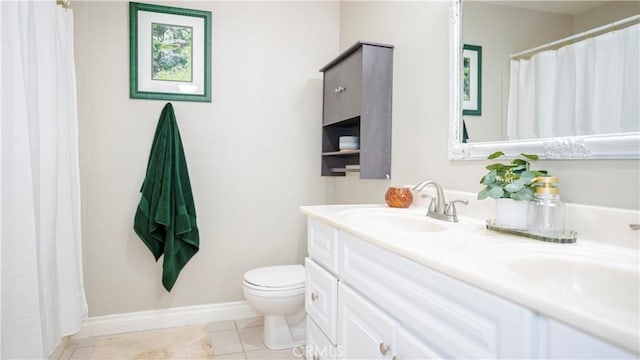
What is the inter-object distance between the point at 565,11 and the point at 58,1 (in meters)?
2.23

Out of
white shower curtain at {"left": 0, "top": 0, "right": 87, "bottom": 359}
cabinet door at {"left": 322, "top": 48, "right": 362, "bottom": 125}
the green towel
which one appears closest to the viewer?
white shower curtain at {"left": 0, "top": 0, "right": 87, "bottom": 359}

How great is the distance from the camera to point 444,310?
0.78 meters

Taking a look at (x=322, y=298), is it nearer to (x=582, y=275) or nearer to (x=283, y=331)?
(x=283, y=331)

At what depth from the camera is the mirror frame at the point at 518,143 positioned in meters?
0.93

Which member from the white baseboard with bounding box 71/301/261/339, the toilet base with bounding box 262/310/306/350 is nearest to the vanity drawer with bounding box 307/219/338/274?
the toilet base with bounding box 262/310/306/350

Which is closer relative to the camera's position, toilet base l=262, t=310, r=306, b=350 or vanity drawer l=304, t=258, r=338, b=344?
vanity drawer l=304, t=258, r=338, b=344

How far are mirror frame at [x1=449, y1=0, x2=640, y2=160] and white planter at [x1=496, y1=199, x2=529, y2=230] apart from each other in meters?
0.18

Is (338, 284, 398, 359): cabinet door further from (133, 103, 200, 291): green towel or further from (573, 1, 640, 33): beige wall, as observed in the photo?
(133, 103, 200, 291): green towel

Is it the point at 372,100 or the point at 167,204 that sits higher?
the point at 372,100

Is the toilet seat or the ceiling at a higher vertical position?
the ceiling

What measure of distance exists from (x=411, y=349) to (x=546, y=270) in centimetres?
36

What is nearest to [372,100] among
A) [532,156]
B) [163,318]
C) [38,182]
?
[532,156]

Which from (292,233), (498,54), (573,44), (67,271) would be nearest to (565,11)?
(573,44)

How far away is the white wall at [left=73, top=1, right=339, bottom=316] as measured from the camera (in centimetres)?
229
